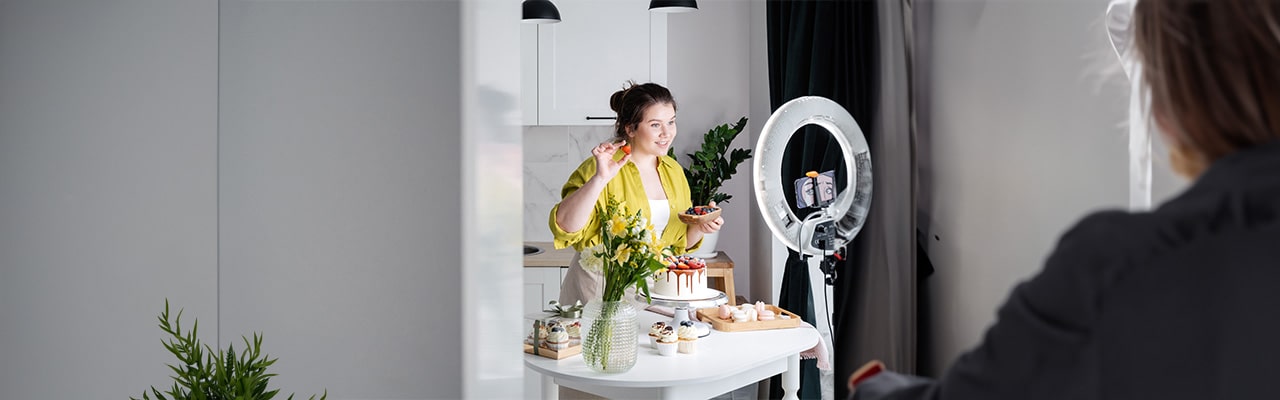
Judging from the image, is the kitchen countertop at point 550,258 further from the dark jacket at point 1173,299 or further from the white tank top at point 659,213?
the dark jacket at point 1173,299

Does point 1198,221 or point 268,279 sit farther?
point 268,279

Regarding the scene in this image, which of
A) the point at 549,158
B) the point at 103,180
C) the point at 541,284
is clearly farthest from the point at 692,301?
the point at 549,158

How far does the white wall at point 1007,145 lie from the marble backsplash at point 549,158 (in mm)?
2027

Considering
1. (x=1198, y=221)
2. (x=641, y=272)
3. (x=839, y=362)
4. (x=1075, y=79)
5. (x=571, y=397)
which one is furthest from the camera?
(x=571, y=397)

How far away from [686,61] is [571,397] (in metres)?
1.59

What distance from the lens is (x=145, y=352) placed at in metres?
1.28

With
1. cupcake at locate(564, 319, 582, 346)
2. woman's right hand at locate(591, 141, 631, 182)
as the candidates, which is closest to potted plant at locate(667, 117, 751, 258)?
woman's right hand at locate(591, 141, 631, 182)

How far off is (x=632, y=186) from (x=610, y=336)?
96 cm

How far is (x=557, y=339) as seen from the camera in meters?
1.87

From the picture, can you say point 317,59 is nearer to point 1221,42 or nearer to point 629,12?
point 1221,42

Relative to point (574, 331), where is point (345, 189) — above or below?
above

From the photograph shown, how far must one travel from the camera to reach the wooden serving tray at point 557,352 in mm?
1867

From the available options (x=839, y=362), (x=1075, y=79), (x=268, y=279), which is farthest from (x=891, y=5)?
(x=268, y=279)

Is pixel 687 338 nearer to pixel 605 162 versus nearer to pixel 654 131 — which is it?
pixel 605 162
